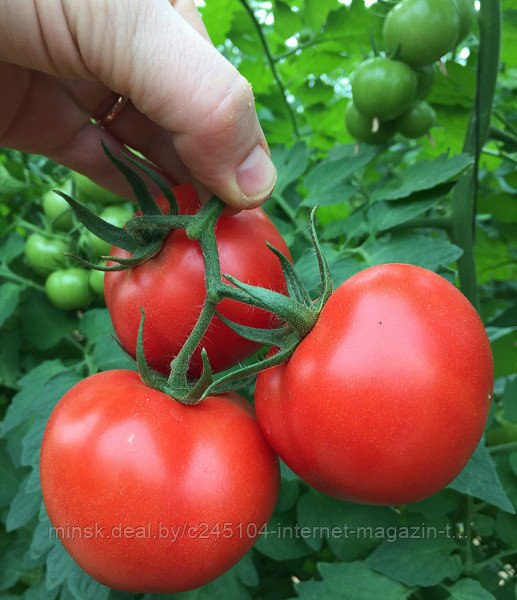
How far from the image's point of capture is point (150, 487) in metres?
0.48

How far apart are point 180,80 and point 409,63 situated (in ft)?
1.46

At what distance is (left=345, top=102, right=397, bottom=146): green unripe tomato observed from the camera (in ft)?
2.90

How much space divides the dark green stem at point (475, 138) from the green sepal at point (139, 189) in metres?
0.45

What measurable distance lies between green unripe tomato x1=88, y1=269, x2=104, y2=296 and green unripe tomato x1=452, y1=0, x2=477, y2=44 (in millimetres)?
694

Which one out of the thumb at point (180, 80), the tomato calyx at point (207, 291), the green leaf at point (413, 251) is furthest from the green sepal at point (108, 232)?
the green leaf at point (413, 251)

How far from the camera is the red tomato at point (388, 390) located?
0.46 m

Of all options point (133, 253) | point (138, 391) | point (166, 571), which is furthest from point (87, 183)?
point (166, 571)

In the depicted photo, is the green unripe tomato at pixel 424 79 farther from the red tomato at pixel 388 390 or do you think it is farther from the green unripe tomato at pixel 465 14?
the red tomato at pixel 388 390

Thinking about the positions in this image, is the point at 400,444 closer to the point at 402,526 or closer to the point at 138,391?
the point at 138,391

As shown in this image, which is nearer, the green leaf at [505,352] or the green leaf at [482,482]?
the green leaf at [482,482]

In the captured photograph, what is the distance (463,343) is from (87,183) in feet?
2.54

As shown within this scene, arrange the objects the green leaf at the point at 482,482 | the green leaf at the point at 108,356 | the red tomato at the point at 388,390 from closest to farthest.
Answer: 1. the red tomato at the point at 388,390
2. the green leaf at the point at 482,482
3. the green leaf at the point at 108,356

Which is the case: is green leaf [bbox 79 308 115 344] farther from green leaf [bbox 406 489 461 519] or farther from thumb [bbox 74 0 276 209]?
green leaf [bbox 406 489 461 519]

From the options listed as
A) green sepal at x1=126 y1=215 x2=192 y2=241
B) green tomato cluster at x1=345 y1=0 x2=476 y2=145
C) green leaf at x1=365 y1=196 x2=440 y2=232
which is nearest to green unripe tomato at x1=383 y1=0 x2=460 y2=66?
green tomato cluster at x1=345 y1=0 x2=476 y2=145
